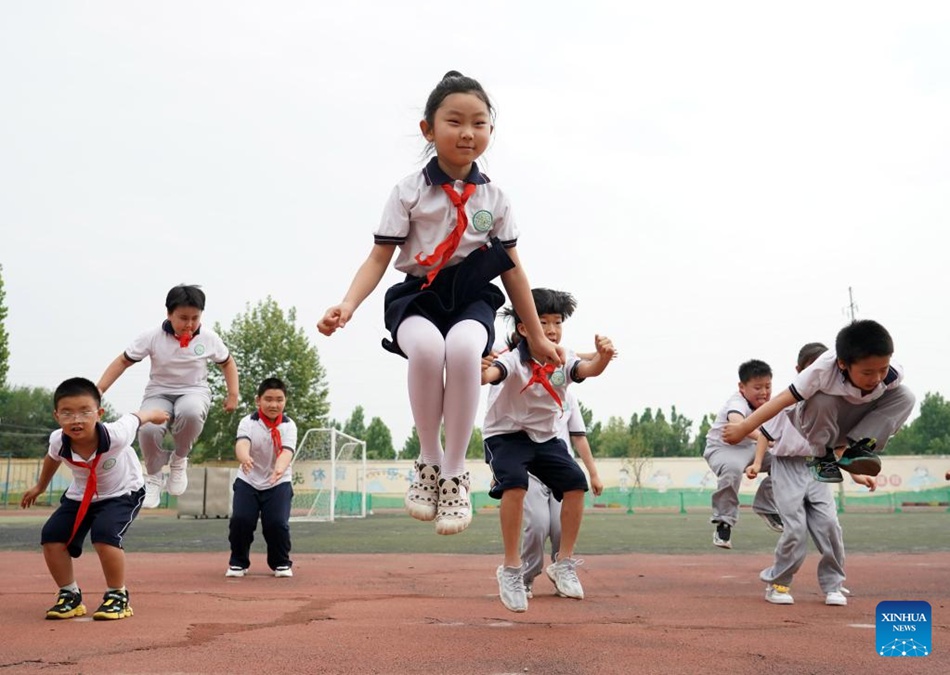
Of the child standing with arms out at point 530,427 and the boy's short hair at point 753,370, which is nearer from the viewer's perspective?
the child standing with arms out at point 530,427

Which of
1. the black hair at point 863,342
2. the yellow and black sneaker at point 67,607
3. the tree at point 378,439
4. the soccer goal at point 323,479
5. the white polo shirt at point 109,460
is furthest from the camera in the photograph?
the tree at point 378,439

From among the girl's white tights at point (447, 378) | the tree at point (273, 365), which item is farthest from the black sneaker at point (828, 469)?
the tree at point (273, 365)

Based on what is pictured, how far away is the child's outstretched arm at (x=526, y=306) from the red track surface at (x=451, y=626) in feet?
5.34

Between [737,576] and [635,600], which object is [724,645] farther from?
[737,576]

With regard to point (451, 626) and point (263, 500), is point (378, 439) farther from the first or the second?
point (451, 626)

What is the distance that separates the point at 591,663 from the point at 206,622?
2767 mm

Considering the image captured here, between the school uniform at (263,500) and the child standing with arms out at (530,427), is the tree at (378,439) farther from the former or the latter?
the child standing with arms out at (530,427)

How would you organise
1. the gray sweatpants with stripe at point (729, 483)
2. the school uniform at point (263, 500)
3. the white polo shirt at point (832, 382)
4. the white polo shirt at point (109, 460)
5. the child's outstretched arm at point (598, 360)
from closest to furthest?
the child's outstretched arm at point (598, 360) < the white polo shirt at point (832, 382) < the white polo shirt at point (109, 460) < the school uniform at point (263, 500) < the gray sweatpants with stripe at point (729, 483)

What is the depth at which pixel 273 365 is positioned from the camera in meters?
48.4

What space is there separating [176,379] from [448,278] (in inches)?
207

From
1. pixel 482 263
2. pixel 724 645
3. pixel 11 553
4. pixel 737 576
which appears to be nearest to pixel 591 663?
pixel 724 645

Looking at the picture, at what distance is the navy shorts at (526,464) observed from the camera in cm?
657

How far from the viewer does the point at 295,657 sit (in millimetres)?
5156

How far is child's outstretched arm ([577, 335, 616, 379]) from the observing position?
584 cm
